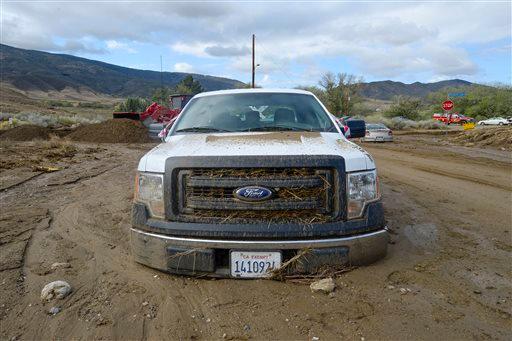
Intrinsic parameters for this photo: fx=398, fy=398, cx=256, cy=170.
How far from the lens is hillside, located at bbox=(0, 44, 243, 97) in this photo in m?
116

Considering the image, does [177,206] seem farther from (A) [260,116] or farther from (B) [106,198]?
(B) [106,198]

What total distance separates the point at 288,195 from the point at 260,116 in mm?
1610

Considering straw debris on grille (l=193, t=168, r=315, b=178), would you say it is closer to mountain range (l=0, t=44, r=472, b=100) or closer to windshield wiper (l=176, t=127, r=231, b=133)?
windshield wiper (l=176, t=127, r=231, b=133)

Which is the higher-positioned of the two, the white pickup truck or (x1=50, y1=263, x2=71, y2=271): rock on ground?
the white pickup truck

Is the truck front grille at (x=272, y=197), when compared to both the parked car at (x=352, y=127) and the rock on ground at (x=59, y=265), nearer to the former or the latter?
the rock on ground at (x=59, y=265)

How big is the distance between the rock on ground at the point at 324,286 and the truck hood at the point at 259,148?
86cm

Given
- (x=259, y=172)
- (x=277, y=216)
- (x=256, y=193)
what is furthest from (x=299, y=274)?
(x=259, y=172)

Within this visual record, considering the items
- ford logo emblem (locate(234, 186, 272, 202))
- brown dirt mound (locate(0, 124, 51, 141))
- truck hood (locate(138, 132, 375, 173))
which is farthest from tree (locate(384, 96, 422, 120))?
ford logo emblem (locate(234, 186, 272, 202))

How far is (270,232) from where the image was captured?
116 inches

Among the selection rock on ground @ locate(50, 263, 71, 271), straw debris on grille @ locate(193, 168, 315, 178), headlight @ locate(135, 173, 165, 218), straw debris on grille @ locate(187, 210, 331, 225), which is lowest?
rock on ground @ locate(50, 263, 71, 271)

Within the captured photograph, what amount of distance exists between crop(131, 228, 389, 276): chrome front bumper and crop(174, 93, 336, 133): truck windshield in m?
1.46

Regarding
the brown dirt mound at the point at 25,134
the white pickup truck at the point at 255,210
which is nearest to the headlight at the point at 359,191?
the white pickup truck at the point at 255,210

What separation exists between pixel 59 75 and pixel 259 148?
160013mm

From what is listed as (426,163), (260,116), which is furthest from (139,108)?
(260,116)
